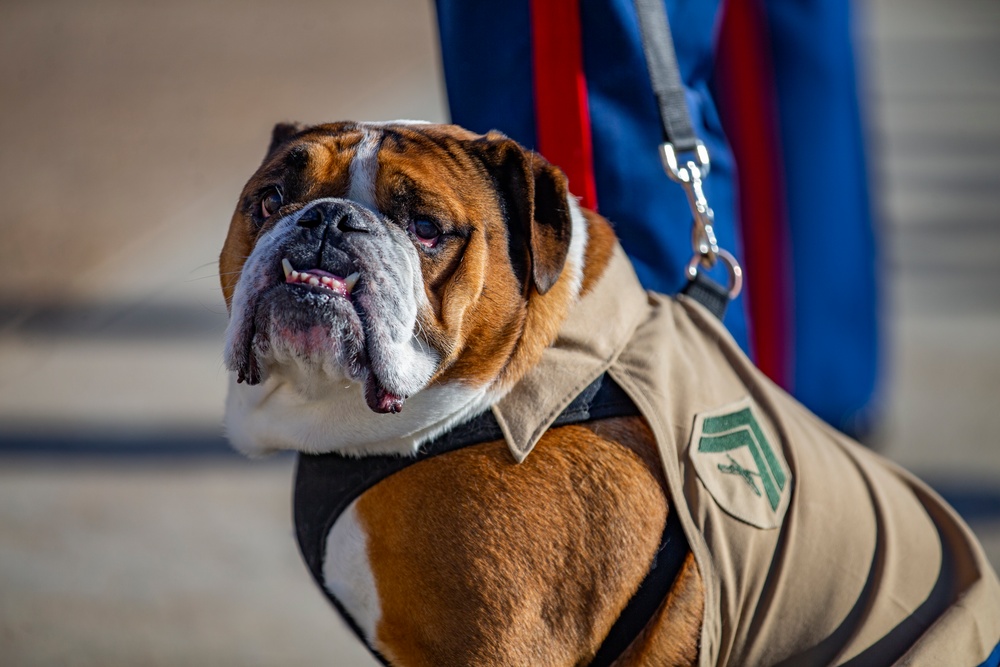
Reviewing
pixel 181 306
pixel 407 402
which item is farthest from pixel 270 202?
pixel 181 306

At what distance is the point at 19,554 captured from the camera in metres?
3.36

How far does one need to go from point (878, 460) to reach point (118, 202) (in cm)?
528

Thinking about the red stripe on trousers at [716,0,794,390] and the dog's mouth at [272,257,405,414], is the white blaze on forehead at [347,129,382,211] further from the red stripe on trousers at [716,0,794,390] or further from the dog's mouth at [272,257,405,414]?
the red stripe on trousers at [716,0,794,390]

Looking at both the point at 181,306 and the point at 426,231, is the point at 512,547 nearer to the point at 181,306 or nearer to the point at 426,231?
the point at 426,231

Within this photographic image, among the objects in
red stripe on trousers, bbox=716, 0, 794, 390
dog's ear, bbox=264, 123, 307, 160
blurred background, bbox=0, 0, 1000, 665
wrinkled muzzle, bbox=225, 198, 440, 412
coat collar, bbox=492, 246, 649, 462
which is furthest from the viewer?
red stripe on trousers, bbox=716, 0, 794, 390

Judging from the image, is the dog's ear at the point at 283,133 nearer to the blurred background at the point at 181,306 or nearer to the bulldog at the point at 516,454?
the bulldog at the point at 516,454

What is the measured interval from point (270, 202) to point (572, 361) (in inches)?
28.7

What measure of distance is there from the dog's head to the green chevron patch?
399 mm

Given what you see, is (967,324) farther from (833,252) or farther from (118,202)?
(118,202)

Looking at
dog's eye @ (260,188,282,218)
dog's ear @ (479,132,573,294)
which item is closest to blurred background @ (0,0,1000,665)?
dog's eye @ (260,188,282,218)

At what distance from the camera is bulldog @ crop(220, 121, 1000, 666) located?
72.9 inches

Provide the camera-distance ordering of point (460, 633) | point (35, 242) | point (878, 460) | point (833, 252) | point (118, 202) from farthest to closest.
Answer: point (118, 202)
point (35, 242)
point (833, 252)
point (878, 460)
point (460, 633)

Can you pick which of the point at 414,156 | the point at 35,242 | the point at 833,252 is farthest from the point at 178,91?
the point at 414,156

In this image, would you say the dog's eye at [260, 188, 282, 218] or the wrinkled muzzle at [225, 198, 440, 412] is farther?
the dog's eye at [260, 188, 282, 218]
